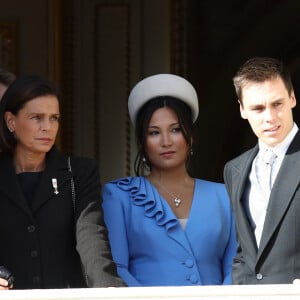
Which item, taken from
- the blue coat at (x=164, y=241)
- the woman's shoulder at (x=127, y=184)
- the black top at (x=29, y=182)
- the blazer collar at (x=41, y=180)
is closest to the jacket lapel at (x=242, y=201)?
the blue coat at (x=164, y=241)

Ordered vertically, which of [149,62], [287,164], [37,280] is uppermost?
[149,62]

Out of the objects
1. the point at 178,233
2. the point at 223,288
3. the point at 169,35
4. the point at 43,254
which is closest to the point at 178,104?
the point at 178,233

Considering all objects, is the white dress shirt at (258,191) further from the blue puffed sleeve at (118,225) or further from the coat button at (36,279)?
the coat button at (36,279)

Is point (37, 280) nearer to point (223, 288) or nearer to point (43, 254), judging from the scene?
point (43, 254)

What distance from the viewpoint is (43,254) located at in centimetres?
420

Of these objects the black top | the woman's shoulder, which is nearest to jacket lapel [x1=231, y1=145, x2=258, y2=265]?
the woman's shoulder

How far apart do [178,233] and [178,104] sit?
49 centimetres

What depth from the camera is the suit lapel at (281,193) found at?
13.4ft

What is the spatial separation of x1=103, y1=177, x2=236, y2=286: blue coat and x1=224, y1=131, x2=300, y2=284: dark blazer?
22 cm

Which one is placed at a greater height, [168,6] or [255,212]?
[168,6]

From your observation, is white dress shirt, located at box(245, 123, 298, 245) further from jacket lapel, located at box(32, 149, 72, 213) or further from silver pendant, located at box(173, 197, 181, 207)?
jacket lapel, located at box(32, 149, 72, 213)

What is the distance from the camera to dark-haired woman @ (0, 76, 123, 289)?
13.8ft

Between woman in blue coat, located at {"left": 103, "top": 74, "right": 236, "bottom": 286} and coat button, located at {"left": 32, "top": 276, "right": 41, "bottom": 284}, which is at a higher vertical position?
woman in blue coat, located at {"left": 103, "top": 74, "right": 236, "bottom": 286}

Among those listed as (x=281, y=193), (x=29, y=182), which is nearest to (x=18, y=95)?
(x=29, y=182)
